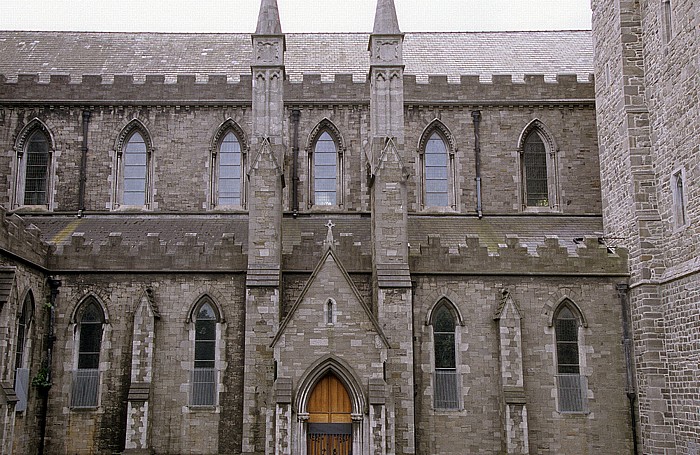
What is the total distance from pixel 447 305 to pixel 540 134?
809 centimetres

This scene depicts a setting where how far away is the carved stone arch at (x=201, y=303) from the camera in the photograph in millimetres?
22625

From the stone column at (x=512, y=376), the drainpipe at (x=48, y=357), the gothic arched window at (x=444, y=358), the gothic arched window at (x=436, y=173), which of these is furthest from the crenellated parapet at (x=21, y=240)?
the stone column at (x=512, y=376)

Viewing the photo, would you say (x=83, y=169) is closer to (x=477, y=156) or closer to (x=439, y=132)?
(x=439, y=132)

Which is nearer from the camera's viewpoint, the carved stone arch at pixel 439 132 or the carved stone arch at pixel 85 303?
the carved stone arch at pixel 85 303

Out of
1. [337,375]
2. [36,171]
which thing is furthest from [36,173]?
[337,375]

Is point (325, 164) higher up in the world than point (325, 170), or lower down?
higher up

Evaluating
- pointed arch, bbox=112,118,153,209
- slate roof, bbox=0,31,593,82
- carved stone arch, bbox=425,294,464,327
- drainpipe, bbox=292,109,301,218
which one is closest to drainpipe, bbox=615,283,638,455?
carved stone arch, bbox=425,294,464,327

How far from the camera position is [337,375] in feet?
66.4

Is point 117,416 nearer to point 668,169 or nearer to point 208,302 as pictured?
point 208,302

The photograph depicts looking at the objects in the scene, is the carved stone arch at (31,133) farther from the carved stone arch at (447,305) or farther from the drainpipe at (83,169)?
the carved stone arch at (447,305)

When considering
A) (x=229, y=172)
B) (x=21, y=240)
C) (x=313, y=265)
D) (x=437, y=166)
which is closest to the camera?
(x=21, y=240)

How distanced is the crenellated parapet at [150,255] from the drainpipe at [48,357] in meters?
0.56

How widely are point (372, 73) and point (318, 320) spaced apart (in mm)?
8104

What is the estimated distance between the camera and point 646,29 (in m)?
22.9
